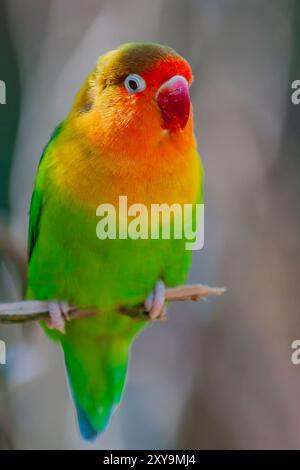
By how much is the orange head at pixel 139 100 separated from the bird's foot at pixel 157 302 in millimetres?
285

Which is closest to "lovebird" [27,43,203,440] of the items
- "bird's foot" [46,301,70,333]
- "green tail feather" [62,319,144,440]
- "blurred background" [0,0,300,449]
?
"bird's foot" [46,301,70,333]

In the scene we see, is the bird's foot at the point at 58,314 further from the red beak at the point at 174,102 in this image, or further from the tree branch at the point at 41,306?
the red beak at the point at 174,102

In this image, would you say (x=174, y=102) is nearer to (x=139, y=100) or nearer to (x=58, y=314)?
(x=139, y=100)

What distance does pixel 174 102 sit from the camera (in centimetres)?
113

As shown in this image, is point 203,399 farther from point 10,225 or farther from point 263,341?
point 10,225

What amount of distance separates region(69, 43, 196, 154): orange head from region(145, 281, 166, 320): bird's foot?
0.29 metres

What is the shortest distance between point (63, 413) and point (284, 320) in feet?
2.29

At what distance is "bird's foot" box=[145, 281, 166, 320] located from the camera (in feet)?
3.93

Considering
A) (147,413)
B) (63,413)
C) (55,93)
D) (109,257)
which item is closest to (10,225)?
(55,93)

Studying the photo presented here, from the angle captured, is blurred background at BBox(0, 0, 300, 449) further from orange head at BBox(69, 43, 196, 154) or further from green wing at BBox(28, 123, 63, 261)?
orange head at BBox(69, 43, 196, 154)

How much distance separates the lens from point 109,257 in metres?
1.18

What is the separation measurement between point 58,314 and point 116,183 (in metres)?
0.30

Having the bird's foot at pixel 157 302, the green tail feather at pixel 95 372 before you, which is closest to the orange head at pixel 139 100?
the bird's foot at pixel 157 302

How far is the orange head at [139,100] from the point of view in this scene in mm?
1120
